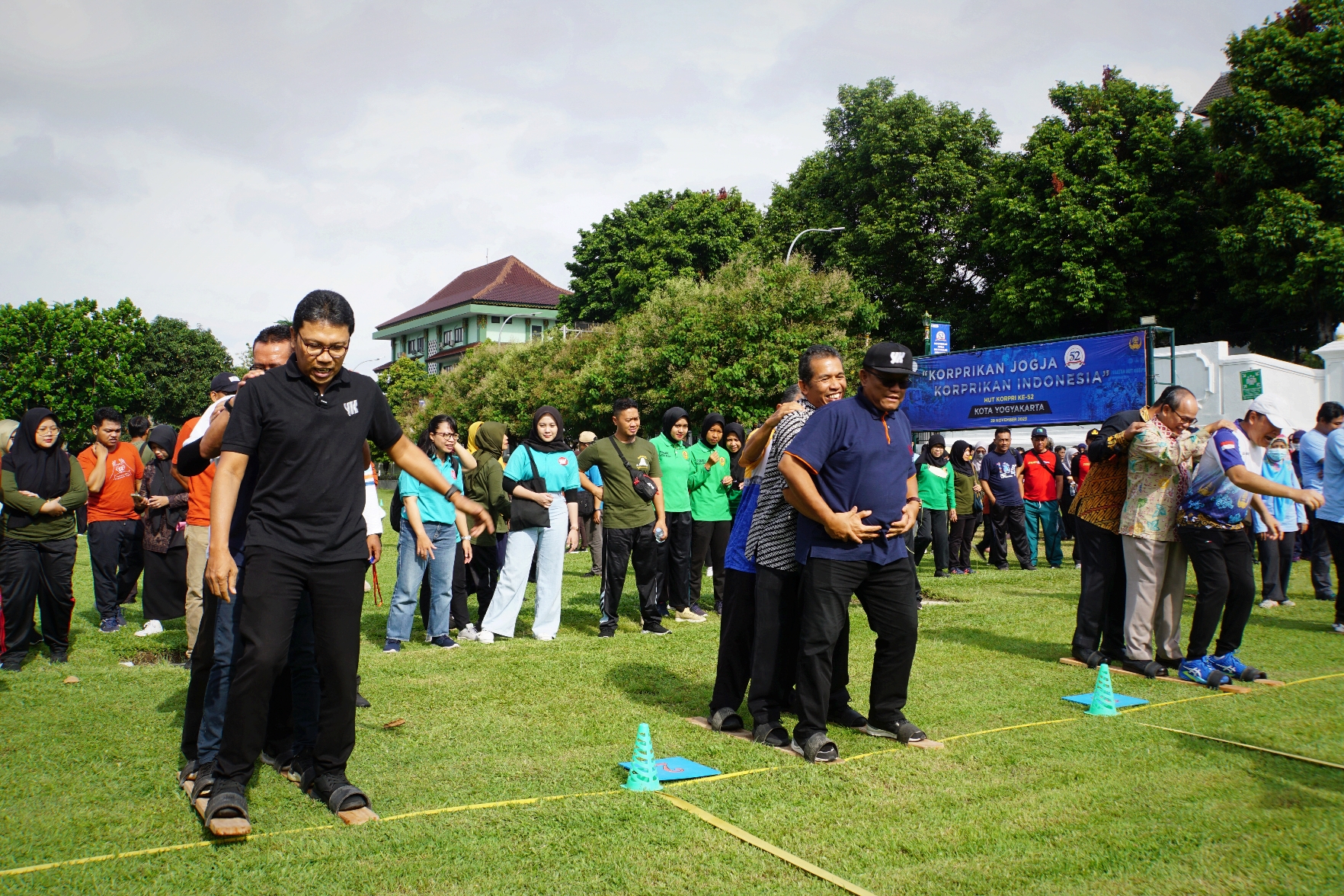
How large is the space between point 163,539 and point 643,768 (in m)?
6.63

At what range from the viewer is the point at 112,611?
9.62 meters

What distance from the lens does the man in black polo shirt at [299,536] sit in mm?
3900

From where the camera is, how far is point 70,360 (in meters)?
57.2

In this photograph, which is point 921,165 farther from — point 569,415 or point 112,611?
point 112,611

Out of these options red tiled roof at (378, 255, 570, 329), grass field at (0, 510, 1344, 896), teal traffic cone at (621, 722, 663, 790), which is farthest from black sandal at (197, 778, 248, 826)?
red tiled roof at (378, 255, 570, 329)

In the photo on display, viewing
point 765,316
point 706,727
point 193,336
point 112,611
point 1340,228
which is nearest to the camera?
point 706,727

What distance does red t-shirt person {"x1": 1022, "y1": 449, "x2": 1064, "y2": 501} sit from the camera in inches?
612

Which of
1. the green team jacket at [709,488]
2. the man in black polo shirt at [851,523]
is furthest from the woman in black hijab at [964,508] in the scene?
the man in black polo shirt at [851,523]

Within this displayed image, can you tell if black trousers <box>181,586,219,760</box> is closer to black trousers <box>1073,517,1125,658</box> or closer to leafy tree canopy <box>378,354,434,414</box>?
black trousers <box>1073,517,1125,658</box>

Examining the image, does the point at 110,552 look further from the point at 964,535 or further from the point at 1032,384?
the point at 1032,384

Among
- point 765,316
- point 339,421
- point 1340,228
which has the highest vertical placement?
point 1340,228

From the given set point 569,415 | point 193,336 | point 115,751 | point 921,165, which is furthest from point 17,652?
point 193,336

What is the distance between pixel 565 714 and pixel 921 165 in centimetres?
3907

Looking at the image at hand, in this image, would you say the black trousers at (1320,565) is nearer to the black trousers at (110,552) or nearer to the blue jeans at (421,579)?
the blue jeans at (421,579)
